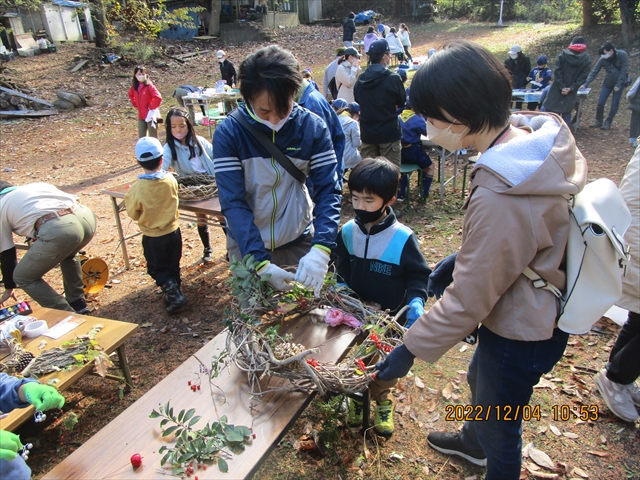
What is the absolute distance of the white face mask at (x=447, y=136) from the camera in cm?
165

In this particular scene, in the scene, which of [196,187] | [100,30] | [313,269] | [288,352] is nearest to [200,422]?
[288,352]

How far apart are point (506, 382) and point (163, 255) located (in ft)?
11.6

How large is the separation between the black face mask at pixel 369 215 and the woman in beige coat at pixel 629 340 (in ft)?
4.59

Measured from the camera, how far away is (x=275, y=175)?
8.37ft

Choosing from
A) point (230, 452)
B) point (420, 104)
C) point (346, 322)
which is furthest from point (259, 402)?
point (420, 104)

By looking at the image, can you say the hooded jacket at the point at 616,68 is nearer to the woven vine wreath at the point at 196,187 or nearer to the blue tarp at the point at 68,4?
the woven vine wreath at the point at 196,187

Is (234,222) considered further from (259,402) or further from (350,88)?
(350,88)

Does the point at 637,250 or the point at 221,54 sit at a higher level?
the point at 221,54

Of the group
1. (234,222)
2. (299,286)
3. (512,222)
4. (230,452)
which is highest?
(512,222)

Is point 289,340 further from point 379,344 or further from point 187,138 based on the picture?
point 187,138

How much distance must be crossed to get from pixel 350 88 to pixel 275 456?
777 centimetres

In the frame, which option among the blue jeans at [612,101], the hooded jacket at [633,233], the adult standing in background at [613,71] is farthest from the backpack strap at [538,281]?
the blue jeans at [612,101]

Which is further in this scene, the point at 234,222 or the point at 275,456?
the point at 275,456

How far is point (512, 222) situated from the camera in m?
1.44
